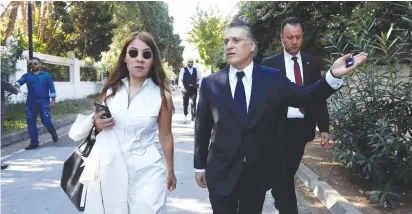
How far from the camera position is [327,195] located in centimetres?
471

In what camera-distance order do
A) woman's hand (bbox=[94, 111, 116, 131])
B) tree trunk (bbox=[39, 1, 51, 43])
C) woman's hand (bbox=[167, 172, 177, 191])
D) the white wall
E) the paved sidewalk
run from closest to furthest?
woman's hand (bbox=[94, 111, 116, 131]) < woman's hand (bbox=[167, 172, 177, 191]) < the paved sidewalk < the white wall < tree trunk (bbox=[39, 1, 51, 43])

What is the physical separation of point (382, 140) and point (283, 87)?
2.21 metres

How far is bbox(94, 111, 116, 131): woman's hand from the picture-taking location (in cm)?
249

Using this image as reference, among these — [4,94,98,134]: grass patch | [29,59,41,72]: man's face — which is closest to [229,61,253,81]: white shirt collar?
[29,59,41,72]: man's face

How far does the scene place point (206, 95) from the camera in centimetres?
271

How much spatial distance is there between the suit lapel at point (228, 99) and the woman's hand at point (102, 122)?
A: 29.7 inches

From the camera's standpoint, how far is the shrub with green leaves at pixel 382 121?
4.39m

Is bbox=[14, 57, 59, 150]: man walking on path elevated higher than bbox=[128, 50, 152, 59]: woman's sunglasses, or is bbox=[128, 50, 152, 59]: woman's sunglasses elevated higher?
bbox=[128, 50, 152, 59]: woman's sunglasses

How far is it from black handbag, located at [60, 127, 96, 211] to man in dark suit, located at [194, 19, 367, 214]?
77 cm

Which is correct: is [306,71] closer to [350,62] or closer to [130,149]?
[350,62]

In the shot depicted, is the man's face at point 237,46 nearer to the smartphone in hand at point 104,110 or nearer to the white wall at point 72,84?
the smartphone in hand at point 104,110

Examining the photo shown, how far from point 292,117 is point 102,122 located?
6.20 feet

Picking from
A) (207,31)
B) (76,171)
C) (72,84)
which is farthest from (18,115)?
(207,31)

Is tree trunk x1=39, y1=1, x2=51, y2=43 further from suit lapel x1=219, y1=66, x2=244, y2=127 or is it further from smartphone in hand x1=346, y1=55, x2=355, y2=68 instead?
smartphone in hand x1=346, y1=55, x2=355, y2=68
